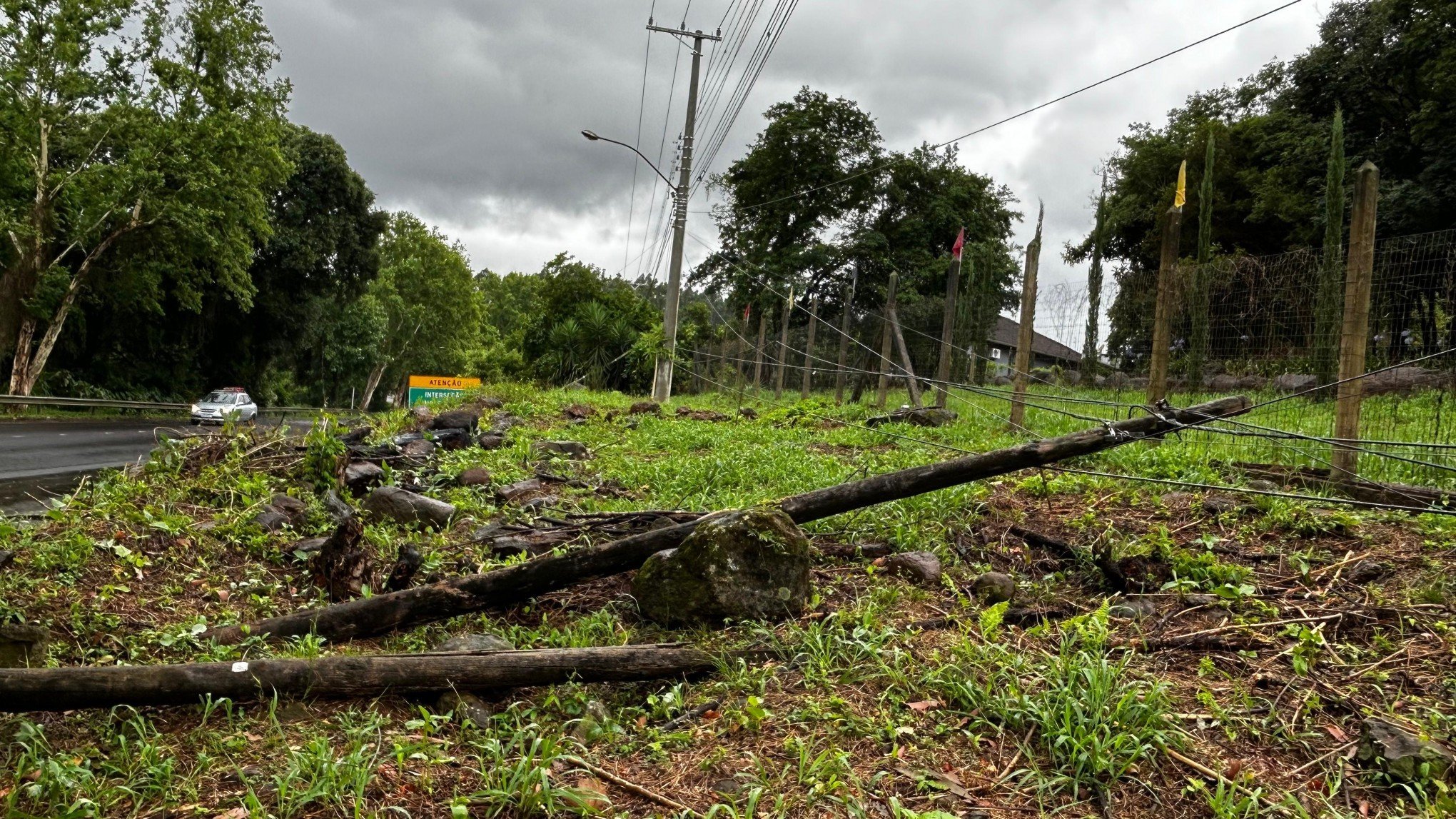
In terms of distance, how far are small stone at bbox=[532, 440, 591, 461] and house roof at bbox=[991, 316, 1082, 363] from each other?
476 cm

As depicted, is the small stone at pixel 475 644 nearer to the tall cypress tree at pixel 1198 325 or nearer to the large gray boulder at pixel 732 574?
the large gray boulder at pixel 732 574

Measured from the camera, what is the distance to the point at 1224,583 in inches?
148

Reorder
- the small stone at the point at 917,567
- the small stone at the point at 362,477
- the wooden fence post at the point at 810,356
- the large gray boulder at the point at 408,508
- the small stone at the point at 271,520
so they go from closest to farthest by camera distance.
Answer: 1. the small stone at the point at 917,567
2. the small stone at the point at 271,520
3. the large gray boulder at the point at 408,508
4. the small stone at the point at 362,477
5. the wooden fence post at the point at 810,356

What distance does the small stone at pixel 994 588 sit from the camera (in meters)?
3.86

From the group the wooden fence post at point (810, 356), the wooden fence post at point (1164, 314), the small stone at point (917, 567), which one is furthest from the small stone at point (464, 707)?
the wooden fence post at point (810, 356)

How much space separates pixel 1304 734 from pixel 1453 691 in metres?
0.60

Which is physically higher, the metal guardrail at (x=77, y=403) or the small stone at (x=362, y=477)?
the small stone at (x=362, y=477)

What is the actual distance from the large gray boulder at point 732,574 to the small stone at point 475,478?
11.0ft

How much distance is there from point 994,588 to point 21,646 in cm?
403

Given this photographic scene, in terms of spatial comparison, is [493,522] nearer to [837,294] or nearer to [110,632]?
[110,632]

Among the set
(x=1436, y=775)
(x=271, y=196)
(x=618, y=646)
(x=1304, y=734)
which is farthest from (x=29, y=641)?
(x=271, y=196)

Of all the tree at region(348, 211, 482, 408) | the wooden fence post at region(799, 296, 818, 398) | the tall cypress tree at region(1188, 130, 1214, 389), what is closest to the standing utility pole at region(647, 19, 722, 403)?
the wooden fence post at region(799, 296, 818, 398)

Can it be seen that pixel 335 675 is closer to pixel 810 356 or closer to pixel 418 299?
pixel 810 356

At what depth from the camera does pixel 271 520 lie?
17.5 ft
